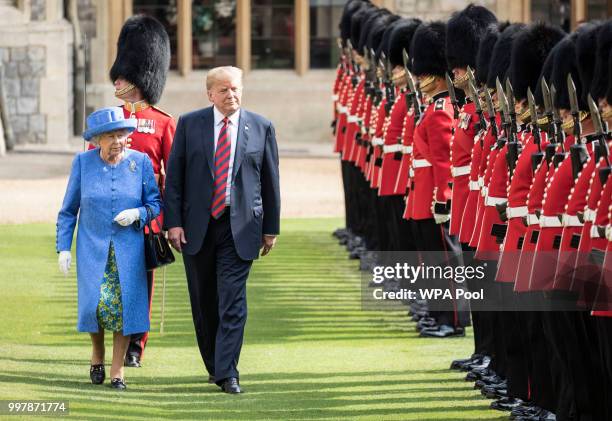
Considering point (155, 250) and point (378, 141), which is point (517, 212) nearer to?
point (155, 250)

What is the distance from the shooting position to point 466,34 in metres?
9.30

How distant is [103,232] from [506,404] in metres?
1.87

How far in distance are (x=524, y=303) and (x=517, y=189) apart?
1.50ft

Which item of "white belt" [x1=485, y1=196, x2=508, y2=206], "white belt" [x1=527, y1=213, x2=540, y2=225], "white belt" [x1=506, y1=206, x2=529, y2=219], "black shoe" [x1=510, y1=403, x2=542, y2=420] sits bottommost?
"black shoe" [x1=510, y1=403, x2=542, y2=420]

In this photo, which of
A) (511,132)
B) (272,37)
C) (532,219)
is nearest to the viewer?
(532,219)

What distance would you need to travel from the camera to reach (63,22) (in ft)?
76.0

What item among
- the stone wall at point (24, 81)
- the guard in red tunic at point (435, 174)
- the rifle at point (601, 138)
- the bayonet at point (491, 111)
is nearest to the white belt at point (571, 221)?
the rifle at point (601, 138)

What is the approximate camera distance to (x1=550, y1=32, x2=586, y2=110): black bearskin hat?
7.02 m

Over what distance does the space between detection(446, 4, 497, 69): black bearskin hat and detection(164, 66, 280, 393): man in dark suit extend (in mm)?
1534

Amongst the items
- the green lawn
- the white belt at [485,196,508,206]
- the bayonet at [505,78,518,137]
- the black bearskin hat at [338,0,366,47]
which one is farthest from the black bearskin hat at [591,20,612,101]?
the black bearskin hat at [338,0,366,47]

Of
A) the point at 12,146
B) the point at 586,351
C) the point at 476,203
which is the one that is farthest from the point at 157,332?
the point at 12,146

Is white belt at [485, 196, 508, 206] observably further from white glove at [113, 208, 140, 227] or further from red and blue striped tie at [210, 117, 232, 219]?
white glove at [113, 208, 140, 227]

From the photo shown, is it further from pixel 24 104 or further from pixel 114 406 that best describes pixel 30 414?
pixel 24 104

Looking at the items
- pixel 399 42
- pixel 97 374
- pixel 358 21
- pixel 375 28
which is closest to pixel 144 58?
pixel 97 374
